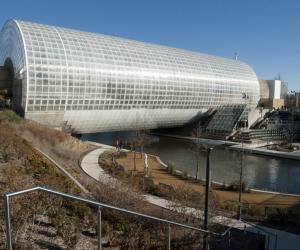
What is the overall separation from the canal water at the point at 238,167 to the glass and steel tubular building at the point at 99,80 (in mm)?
7948

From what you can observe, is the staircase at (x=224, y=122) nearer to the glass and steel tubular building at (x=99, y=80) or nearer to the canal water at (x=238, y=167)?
the glass and steel tubular building at (x=99, y=80)

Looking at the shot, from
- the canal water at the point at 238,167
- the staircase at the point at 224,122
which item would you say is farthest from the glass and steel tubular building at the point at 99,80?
the canal water at the point at 238,167

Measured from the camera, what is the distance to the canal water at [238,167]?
3123 cm

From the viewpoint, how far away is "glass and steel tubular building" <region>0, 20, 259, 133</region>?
4612 cm

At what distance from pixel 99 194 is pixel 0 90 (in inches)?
1483

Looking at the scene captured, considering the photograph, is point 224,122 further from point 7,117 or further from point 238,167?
point 7,117

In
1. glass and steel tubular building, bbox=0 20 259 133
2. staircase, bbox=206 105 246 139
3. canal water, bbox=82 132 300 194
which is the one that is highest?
glass and steel tubular building, bbox=0 20 259 133

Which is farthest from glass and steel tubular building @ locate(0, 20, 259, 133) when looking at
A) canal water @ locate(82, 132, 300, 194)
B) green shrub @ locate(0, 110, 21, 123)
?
canal water @ locate(82, 132, 300, 194)

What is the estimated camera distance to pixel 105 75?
52.6m

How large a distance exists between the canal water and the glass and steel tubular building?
7948 millimetres

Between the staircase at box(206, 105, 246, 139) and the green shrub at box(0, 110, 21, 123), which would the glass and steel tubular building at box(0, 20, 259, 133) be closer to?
the staircase at box(206, 105, 246, 139)

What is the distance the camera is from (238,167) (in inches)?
1470

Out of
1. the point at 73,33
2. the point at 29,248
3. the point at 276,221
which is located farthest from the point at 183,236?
the point at 73,33

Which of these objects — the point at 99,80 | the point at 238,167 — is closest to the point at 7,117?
the point at 99,80
